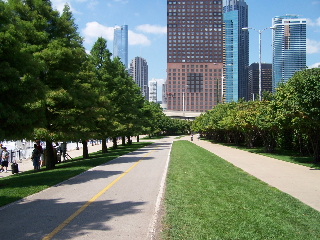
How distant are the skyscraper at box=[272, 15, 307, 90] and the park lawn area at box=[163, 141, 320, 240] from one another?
107ft

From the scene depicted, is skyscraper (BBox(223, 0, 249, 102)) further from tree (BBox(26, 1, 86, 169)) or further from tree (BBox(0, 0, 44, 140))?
tree (BBox(0, 0, 44, 140))

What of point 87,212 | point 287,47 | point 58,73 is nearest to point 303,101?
point 58,73

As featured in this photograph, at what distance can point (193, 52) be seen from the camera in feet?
629

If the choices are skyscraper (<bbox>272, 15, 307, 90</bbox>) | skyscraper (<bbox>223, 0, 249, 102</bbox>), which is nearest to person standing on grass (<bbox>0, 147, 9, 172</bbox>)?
skyscraper (<bbox>272, 15, 307, 90</bbox>)

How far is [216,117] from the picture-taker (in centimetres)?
4991

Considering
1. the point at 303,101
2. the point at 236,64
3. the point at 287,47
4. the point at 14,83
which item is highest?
the point at 236,64

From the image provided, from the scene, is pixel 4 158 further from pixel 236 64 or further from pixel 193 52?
pixel 193 52

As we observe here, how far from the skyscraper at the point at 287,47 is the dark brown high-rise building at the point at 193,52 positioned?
433ft

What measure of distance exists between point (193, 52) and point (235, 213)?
7401 inches

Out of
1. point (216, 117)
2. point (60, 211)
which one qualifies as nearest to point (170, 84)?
point (216, 117)

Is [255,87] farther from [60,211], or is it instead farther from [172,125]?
[60,211]

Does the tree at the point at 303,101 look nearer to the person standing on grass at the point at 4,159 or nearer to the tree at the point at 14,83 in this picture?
the tree at the point at 14,83

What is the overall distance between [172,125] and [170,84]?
229 feet

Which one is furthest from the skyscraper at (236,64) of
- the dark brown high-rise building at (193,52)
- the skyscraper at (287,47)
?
the skyscraper at (287,47)
